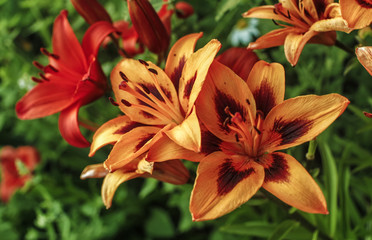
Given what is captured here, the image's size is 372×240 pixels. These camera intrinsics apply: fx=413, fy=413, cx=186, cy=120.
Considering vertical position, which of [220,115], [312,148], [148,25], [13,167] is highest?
[148,25]

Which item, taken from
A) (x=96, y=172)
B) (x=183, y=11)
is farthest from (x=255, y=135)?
(x=183, y=11)

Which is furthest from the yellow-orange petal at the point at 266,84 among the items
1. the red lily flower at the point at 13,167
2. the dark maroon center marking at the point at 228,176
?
the red lily flower at the point at 13,167

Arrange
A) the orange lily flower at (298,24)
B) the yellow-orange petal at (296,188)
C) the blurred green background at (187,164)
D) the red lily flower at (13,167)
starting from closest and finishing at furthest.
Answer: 1. the yellow-orange petal at (296,188)
2. the orange lily flower at (298,24)
3. the blurred green background at (187,164)
4. the red lily flower at (13,167)

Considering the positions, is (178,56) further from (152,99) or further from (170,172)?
(170,172)

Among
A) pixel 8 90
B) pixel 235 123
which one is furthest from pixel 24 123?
pixel 235 123

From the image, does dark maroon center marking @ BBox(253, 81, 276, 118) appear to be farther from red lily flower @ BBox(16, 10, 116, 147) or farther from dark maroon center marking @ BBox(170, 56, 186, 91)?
red lily flower @ BBox(16, 10, 116, 147)

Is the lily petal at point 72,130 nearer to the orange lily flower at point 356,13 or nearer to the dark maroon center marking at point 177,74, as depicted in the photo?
the dark maroon center marking at point 177,74
